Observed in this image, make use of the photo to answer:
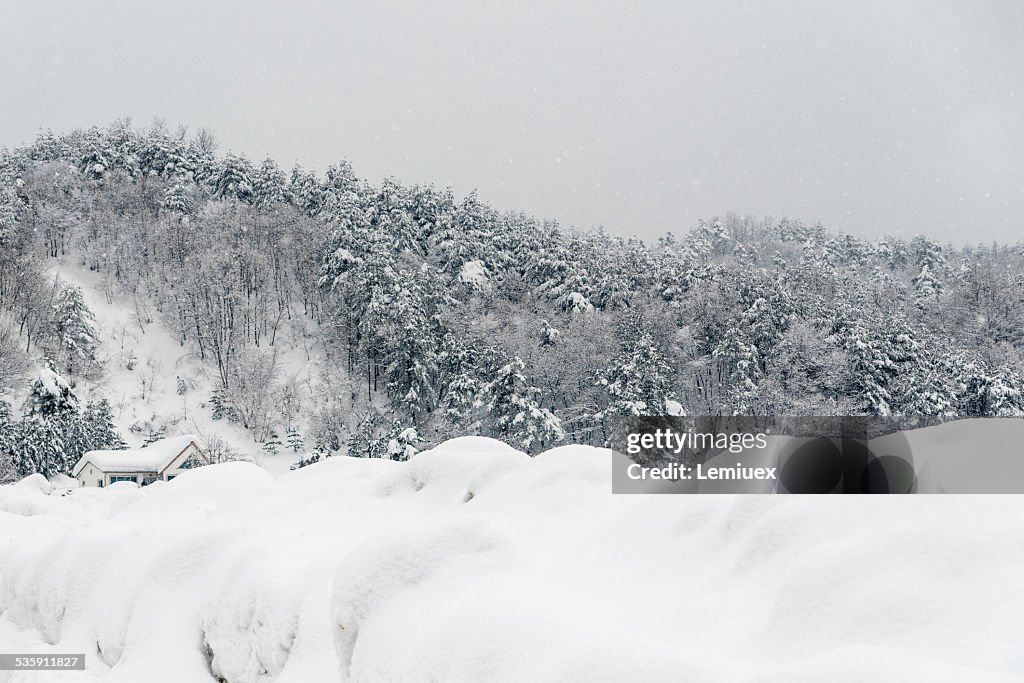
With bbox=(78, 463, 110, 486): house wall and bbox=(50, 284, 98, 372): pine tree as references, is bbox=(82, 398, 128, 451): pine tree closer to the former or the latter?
bbox=(78, 463, 110, 486): house wall

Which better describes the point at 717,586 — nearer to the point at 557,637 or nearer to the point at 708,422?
the point at 557,637

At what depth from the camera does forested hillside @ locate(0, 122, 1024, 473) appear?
37.2 meters

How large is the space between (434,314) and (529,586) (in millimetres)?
41748

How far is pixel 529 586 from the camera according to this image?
430 centimetres

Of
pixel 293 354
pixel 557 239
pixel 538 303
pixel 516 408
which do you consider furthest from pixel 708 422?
pixel 293 354

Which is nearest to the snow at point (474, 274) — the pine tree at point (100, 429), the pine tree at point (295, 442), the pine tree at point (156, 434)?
the pine tree at point (295, 442)

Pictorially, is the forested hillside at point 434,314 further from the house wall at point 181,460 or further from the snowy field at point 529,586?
the snowy field at point 529,586

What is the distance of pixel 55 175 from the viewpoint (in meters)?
60.8

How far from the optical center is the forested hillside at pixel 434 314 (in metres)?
37.2

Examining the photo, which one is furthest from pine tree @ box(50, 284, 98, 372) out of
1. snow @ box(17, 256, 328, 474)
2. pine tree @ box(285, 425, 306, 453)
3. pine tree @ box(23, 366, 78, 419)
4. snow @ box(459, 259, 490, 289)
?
snow @ box(459, 259, 490, 289)

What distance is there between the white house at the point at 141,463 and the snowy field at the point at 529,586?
2869 cm

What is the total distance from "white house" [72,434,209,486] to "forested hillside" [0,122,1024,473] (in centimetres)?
355

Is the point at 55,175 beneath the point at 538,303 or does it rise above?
above

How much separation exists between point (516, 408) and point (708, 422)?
411 inches
